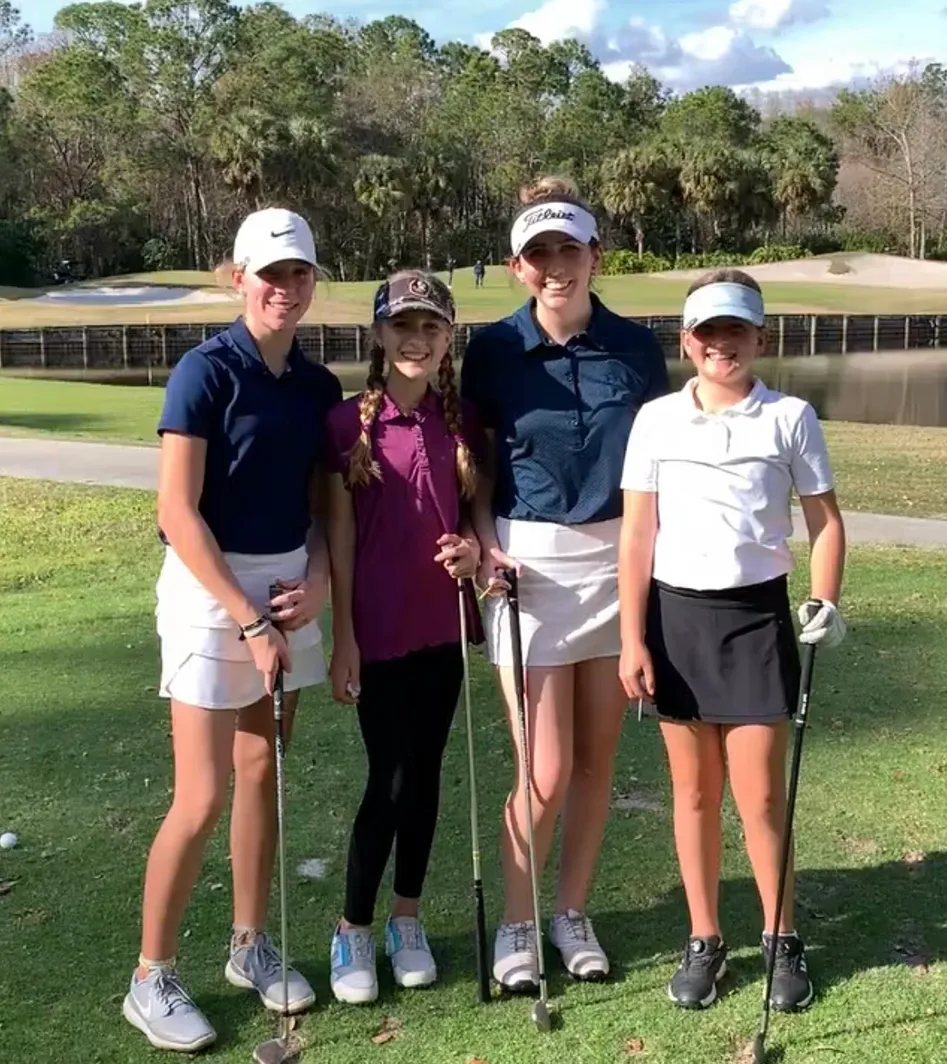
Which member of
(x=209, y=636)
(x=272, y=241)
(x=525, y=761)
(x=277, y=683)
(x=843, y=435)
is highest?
(x=272, y=241)

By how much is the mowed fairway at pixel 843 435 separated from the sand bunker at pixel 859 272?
51750 mm

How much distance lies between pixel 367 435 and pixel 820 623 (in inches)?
49.7

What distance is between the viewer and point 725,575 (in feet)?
10.7

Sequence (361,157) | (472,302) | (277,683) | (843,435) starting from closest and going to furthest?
(277,683), (843,435), (472,302), (361,157)

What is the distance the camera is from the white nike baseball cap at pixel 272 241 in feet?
10.5

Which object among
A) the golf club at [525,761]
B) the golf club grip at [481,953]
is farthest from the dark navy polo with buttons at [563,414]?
the golf club grip at [481,953]

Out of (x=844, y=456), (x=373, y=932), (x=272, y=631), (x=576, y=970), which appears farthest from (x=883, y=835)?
(x=844, y=456)

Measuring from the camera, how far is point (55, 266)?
7244cm

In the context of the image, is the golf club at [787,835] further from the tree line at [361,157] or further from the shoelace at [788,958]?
the tree line at [361,157]

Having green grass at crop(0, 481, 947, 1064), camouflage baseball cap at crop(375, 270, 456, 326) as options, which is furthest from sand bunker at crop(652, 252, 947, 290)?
camouflage baseball cap at crop(375, 270, 456, 326)

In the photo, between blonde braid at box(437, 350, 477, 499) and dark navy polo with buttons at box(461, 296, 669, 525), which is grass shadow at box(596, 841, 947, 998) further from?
blonde braid at box(437, 350, 477, 499)

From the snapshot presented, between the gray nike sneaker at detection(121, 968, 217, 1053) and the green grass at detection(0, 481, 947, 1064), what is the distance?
0.06 metres

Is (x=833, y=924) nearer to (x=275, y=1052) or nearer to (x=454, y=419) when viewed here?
(x=275, y=1052)

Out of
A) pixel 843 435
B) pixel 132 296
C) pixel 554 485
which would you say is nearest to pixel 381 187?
pixel 132 296
